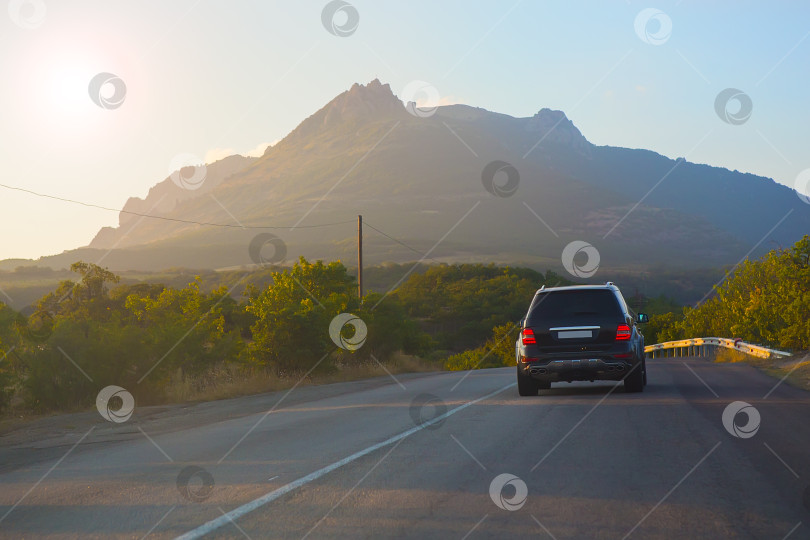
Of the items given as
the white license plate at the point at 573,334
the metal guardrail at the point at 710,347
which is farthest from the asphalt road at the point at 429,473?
the metal guardrail at the point at 710,347

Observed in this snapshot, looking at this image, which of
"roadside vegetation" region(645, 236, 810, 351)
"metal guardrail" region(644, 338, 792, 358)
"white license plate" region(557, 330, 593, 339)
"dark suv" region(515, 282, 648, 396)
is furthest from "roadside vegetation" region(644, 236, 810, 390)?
"white license plate" region(557, 330, 593, 339)

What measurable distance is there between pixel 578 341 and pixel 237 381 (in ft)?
31.3

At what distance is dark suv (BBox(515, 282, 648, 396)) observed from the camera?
49.3ft

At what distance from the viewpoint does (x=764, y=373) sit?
21.1m

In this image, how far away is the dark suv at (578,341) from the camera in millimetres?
15039

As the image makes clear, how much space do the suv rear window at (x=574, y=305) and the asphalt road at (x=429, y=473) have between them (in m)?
1.78

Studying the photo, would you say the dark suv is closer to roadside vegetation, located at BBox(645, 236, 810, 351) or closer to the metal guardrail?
the metal guardrail

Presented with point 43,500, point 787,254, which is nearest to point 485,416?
point 43,500

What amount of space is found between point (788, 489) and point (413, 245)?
178 m

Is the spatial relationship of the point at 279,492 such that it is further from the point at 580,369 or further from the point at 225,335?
the point at 225,335

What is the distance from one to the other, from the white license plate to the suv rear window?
0.31m

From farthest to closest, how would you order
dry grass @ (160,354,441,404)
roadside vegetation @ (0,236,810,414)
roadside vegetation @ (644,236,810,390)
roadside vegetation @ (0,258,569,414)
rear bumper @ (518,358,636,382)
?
roadside vegetation @ (644,236,810,390)
dry grass @ (160,354,441,404)
roadside vegetation @ (0,236,810,414)
roadside vegetation @ (0,258,569,414)
rear bumper @ (518,358,636,382)

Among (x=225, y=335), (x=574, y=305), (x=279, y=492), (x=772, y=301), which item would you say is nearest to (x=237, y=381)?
(x=225, y=335)

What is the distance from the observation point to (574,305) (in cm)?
1553
